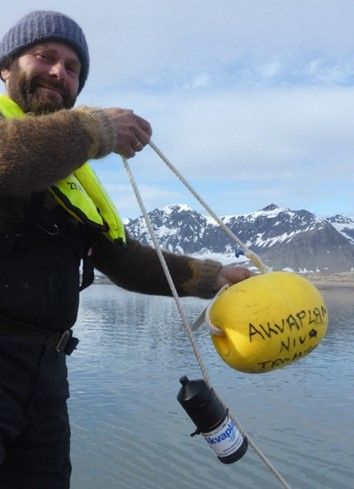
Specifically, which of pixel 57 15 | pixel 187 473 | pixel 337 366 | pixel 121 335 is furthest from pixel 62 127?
pixel 121 335

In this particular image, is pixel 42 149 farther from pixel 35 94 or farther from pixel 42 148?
pixel 35 94

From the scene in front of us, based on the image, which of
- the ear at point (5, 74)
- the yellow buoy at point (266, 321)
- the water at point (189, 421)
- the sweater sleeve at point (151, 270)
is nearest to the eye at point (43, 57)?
the ear at point (5, 74)

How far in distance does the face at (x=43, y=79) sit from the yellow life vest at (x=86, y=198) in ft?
0.26

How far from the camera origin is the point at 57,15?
2652 millimetres

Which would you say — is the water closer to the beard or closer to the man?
the man

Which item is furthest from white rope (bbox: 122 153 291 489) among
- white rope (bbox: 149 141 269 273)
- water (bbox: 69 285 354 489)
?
water (bbox: 69 285 354 489)

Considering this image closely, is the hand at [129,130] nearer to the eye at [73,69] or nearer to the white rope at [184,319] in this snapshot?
the white rope at [184,319]

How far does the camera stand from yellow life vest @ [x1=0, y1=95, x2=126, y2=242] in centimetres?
243

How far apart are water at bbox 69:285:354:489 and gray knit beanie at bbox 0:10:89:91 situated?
973 centimetres

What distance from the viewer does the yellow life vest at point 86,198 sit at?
2426 mm

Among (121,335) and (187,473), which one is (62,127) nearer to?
(187,473)

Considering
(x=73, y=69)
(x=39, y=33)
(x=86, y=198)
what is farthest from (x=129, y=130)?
(x=39, y=33)

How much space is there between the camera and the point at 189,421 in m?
15.6

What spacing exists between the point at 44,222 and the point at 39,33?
86 centimetres
